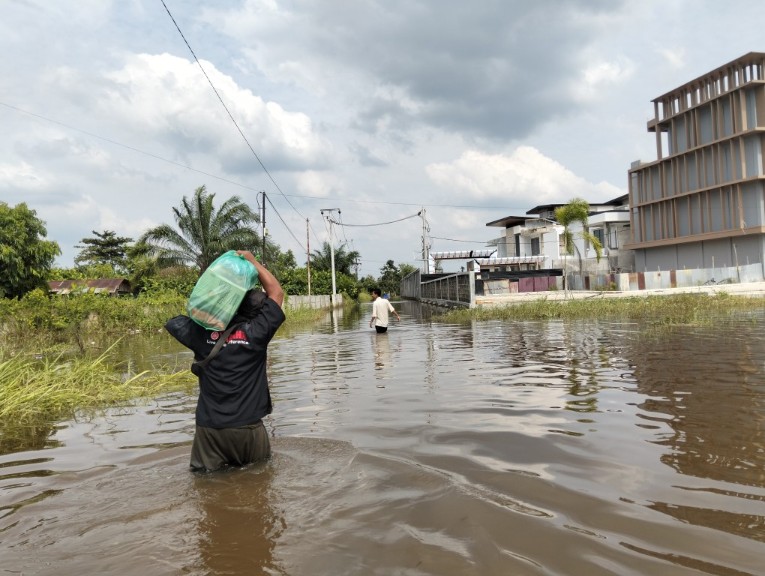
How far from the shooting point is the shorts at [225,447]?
12.8 ft

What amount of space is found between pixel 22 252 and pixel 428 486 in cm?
2494

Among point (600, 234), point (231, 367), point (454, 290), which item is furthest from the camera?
point (600, 234)

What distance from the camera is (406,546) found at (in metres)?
2.86

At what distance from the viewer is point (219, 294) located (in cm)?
373

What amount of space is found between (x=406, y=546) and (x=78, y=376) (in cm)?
695

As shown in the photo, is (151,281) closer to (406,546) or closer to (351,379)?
(351,379)

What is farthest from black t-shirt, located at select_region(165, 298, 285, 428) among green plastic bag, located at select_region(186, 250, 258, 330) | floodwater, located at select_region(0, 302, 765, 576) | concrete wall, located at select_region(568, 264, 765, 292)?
concrete wall, located at select_region(568, 264, 765, 292)

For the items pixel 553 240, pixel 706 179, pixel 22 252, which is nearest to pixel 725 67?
pixel 706 179

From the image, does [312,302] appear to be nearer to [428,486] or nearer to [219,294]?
[219,294]

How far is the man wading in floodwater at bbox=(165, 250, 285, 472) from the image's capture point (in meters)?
3.84

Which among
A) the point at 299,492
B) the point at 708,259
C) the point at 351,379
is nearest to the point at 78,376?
the point at 351,379

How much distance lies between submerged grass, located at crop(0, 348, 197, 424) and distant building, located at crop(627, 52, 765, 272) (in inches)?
1491

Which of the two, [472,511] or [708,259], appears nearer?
[472,511]

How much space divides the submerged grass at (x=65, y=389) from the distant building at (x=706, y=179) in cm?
3786
